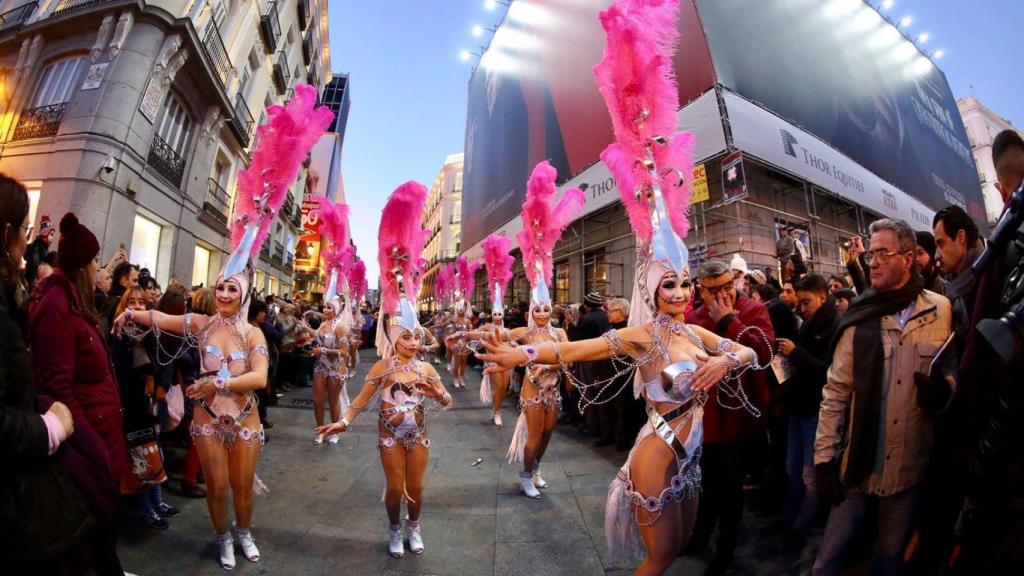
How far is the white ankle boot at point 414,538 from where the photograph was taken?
294cm

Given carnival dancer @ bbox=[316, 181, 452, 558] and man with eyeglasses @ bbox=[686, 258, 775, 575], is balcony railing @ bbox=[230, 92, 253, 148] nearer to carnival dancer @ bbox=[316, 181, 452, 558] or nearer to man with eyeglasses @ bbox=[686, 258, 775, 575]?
carnival dancer @ bbox=[316, 181, 452, 558]

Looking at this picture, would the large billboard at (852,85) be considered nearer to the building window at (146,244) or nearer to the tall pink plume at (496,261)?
the tall pink plume at (496,261)

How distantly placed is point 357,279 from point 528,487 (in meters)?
5.81

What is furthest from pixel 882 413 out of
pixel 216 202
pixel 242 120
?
pixel 242 120

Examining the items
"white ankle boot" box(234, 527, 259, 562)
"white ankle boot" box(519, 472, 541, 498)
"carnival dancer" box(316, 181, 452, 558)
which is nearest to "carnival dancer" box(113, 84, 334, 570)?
"white ankle boot" box(234, 527, 259, 562)

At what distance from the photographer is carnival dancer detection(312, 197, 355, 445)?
5516 mm

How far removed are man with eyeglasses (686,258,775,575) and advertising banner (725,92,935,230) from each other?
6.22 m

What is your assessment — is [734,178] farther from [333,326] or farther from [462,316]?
[333,326]

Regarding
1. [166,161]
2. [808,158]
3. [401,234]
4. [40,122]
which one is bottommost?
[401,234]

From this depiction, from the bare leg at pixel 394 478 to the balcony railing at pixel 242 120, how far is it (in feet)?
49.3

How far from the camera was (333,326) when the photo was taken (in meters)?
6.04

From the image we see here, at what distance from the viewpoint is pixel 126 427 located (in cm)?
300

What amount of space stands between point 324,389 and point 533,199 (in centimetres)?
408

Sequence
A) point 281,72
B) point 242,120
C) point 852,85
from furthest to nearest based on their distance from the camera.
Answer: point 281,72
point 242,120
point 852,85
